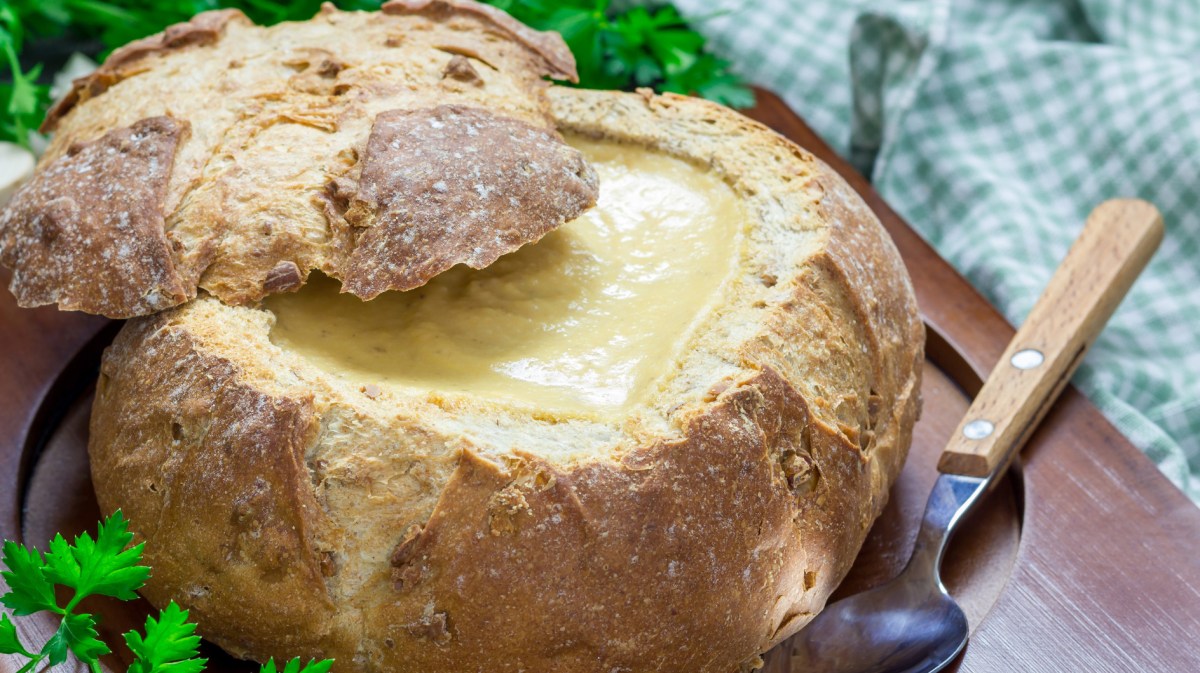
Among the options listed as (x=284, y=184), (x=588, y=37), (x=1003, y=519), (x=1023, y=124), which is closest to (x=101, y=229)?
(x=284, y=184)

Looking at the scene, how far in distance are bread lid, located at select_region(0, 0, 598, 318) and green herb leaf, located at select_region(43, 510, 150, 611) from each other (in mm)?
357

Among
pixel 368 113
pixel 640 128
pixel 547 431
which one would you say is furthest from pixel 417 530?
pixel 640 128

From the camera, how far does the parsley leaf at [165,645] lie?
156 cm

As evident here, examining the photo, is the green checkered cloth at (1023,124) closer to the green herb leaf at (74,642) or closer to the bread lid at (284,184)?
the bread lid at (284,184)

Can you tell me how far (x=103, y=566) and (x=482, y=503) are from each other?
535 millimetres

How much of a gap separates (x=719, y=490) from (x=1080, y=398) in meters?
1.12

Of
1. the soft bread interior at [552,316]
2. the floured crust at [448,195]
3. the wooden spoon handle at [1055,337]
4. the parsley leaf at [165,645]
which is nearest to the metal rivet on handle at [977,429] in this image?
the wooden spoon handle at [1055,337]

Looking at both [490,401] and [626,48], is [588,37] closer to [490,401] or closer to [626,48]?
[626,48]

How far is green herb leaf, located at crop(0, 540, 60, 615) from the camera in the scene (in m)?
1.61

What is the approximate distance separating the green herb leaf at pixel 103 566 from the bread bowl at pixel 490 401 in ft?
0.33

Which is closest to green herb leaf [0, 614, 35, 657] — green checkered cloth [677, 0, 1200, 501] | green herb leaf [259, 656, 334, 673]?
green herb leaf [259, 656, 334, 673]

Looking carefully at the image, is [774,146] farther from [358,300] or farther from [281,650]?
[281,650]

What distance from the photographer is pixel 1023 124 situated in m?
3.31

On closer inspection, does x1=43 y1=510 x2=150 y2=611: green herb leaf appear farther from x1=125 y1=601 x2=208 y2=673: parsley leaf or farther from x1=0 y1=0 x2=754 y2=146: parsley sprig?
x1=0 y1=0 x2=754 y2=146: parsley sprig
